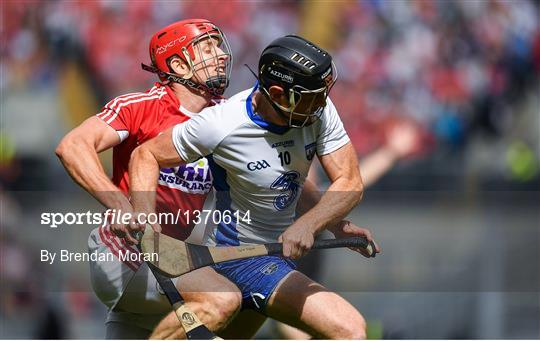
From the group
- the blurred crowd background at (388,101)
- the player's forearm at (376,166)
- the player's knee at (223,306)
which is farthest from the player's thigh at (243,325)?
the blurred crowd background at (388,101)

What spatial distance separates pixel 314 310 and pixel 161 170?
77cm

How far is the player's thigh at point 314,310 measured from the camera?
132 inches

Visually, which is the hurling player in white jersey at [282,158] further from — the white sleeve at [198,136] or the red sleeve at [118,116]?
the red sleeve at [118,116]

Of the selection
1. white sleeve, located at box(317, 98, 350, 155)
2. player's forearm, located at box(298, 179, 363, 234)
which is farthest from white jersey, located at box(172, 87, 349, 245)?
player's forearm, located at box(298, 179, 363, 234)

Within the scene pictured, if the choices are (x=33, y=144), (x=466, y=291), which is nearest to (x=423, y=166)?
→ (x=466, y=291)

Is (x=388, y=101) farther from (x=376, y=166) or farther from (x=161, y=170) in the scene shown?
(x=161, y=170)

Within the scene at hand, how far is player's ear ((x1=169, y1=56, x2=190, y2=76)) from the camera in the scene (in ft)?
12.8

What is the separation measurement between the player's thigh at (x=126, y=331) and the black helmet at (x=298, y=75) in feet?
3.41

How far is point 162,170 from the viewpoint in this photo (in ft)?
12.4

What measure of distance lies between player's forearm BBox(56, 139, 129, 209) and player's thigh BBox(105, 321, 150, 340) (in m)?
0.61

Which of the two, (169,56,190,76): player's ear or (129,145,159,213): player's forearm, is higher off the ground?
(169,56,190,76): player's ear

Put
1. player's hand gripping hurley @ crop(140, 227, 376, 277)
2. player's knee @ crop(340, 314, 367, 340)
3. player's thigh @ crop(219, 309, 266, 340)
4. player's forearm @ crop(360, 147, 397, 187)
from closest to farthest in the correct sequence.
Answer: player's knee @ crop(340, 314, 367, 340) < player's hand gripping hurley @ crop(140, 227, 376, 277) < player's thigh @ crop(219, 309, 266, 340) < player's forearm @ crop(360, 147, 397, 187)

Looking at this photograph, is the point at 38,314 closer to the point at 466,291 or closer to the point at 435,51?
the point at 466,291

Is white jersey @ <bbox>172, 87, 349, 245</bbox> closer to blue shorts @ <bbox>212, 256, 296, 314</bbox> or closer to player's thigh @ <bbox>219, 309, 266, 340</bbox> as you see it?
blue shorts @ <bbox>212, 256, 296, 314</bbox>
